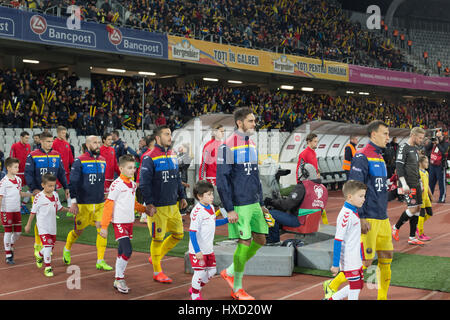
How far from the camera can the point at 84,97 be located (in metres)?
23.2

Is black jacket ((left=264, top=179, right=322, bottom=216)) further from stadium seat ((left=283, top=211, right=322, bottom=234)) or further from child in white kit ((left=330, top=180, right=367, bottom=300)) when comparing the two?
child in white kit ((left=330, top=180, right=367, bottom=300))

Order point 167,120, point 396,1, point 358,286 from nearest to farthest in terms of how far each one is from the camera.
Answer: point 358,286 < point 167,120 < point 396,1

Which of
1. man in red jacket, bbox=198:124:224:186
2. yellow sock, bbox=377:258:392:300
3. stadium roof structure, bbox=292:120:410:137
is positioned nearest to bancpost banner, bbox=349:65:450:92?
stadium roof structure, bbox=292:120:410:137

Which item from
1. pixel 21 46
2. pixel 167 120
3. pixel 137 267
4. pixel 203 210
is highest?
pixel 21 46

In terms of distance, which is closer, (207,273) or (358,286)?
(358,286)

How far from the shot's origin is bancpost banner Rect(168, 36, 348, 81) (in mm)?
26922

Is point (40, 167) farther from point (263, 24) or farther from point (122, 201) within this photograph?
point (263, 24)

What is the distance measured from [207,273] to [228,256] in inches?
65.9

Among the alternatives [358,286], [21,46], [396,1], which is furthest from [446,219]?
[396,1]

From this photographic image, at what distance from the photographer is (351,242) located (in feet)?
18.0

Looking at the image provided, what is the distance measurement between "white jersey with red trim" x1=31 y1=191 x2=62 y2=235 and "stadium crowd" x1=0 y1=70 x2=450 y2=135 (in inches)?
479

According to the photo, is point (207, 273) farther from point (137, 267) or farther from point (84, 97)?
point (84, 97)

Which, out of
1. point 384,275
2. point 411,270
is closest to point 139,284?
point 384,275

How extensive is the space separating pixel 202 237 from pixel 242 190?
29.3 inches
